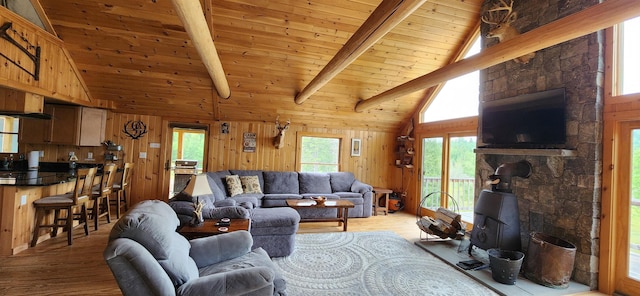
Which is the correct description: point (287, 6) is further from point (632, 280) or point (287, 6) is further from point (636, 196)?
point (632, 280)

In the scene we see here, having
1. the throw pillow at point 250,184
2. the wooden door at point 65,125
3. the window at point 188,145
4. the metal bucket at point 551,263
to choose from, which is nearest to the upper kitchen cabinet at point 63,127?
the wooden door at point 65,125

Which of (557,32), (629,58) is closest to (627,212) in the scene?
(629,58)

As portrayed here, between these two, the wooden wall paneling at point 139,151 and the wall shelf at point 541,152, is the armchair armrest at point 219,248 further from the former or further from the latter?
the wooden wall paneling at point 139,151

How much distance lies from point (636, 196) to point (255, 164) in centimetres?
577

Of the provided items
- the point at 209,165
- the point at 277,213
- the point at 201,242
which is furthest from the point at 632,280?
the point at 209,165

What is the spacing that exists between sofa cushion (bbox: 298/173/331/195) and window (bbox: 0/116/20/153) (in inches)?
197

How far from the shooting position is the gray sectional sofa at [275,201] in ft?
10.5

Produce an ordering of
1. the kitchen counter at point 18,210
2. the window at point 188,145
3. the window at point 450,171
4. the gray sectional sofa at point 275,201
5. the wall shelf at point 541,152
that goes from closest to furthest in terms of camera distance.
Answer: the wall shelf at point 541,152, the kitchen counter at point 18,210, the gray sectional sofa at point 275,201, the window at point 450,171, the window at point 188,145

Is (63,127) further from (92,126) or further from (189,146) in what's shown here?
(189,146)

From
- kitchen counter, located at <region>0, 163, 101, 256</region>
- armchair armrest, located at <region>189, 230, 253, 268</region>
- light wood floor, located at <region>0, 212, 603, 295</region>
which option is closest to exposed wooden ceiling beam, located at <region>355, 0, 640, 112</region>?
light wood floor, located at <region>0, 212, 603, 295</region>

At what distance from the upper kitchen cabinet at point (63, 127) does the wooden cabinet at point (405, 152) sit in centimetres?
645

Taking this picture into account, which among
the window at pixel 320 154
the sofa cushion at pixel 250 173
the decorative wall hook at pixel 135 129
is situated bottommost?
the sofa cushion at pixel 250 173

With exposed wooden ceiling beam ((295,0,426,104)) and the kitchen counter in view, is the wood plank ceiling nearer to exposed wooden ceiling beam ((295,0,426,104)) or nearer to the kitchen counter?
exposed wooden ceiling beam ((295,0,426,104))

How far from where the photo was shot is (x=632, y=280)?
2600 millimetres
